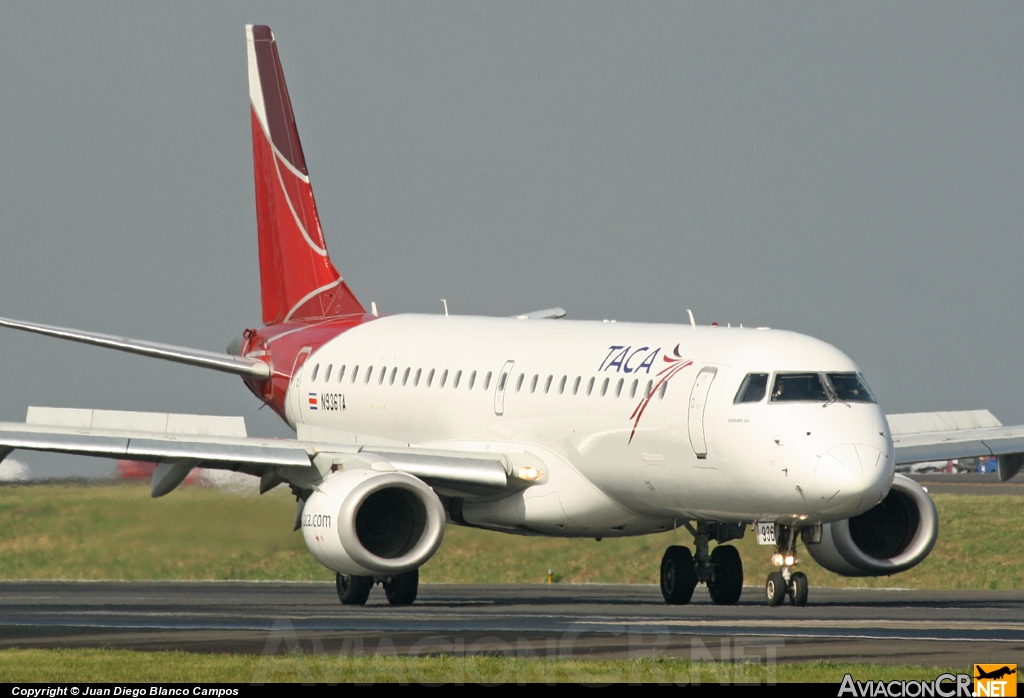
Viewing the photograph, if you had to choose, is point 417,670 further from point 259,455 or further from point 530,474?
point 259,455

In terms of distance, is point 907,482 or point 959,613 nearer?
point 959,613

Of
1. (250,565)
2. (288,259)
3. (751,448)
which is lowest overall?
(250,565)

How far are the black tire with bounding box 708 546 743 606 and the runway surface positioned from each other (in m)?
0.39

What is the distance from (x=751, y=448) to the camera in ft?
86.5

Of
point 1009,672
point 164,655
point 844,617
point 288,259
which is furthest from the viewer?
point 288,259

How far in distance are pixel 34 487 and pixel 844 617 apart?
20.5m

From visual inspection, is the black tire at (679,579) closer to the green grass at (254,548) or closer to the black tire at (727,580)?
the black tire at (727,580)

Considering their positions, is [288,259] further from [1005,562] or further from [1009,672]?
[1009,672]

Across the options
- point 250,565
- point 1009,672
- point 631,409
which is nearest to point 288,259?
point 250,565

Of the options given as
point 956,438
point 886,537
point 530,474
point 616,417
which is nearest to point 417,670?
point 616,417

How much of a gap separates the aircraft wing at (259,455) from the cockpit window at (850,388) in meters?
6.15

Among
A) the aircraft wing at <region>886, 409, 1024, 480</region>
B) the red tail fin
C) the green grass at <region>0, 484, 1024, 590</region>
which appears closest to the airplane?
the aircraft wing at <region>886, 409, 1024, 480</region>

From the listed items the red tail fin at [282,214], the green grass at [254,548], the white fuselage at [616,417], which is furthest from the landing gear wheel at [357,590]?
the red tail fin at [282,214]

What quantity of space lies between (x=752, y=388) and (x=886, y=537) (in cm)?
538
